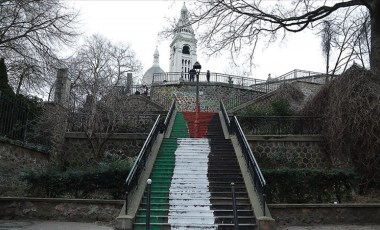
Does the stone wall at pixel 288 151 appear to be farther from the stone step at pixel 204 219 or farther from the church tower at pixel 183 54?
A: the church tower at pixel 183 54

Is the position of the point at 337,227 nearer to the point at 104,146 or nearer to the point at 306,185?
the point at 306,185

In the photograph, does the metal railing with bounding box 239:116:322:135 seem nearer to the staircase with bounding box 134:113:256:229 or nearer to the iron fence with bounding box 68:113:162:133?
the staircase with bounding box 134:113:256:229

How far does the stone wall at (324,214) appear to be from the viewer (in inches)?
386

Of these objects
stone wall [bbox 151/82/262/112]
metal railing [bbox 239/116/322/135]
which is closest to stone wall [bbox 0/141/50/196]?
metal railing [bbox 239/116/322/135]

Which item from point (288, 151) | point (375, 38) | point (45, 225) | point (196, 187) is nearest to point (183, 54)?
point (375, 38)

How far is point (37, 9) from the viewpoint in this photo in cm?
1475

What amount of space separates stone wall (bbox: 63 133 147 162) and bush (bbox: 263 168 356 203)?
7.31m

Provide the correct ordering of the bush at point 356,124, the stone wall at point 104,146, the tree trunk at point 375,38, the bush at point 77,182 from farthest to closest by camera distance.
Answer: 1. the tree trunk at point 375,38
2. the stone wall at point 104,146
3. the bush at point 356,124
4. the bush at point 77,182

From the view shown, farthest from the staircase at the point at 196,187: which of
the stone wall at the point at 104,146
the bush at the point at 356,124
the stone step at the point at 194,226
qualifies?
the bush at the point at 356,124

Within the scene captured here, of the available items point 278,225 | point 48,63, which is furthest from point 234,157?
point 48,63

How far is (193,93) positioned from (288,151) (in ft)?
52.6

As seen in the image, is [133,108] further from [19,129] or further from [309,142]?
[309,142]

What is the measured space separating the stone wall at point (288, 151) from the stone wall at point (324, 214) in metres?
5.83

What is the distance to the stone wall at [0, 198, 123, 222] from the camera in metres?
9.78
